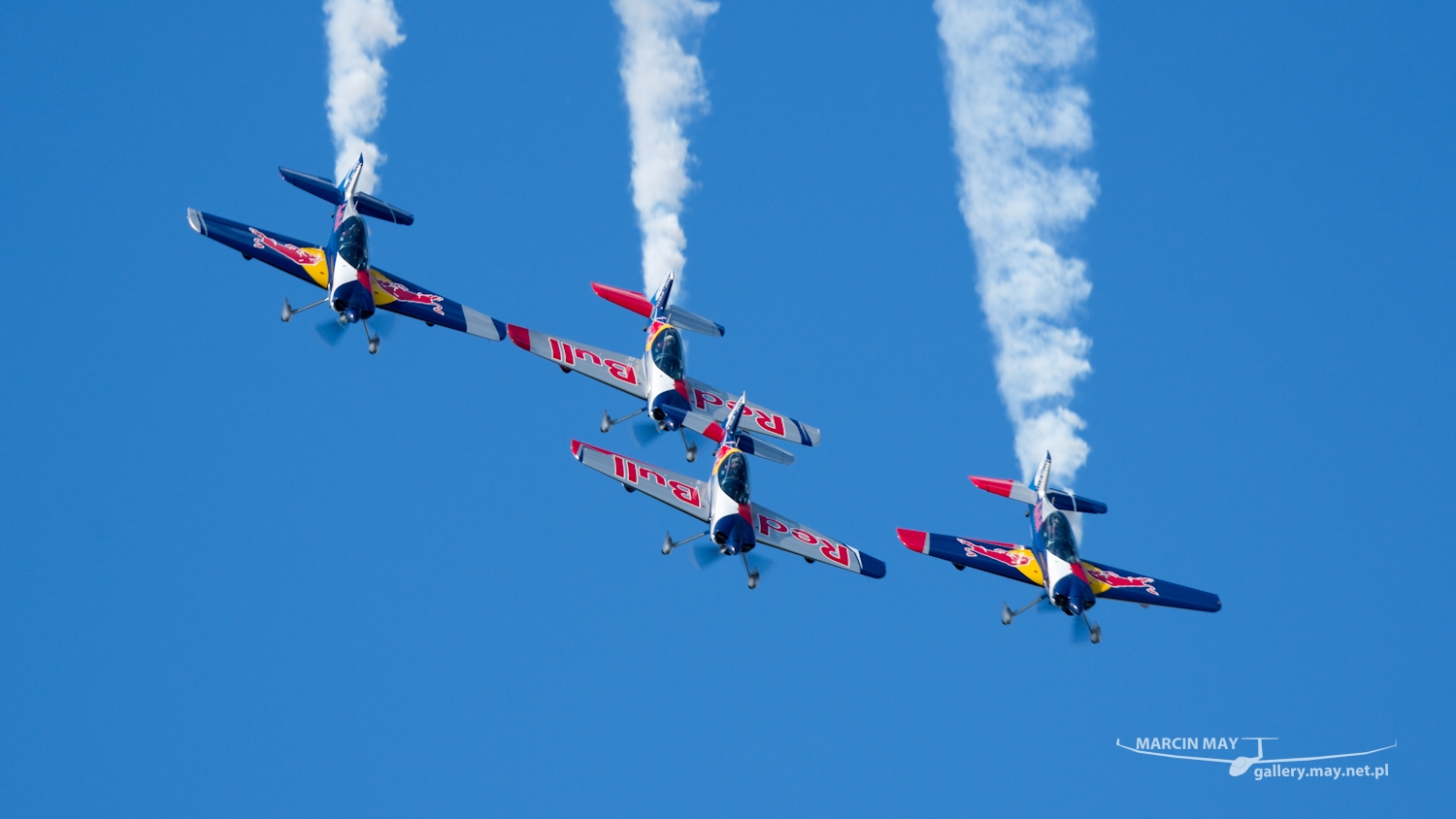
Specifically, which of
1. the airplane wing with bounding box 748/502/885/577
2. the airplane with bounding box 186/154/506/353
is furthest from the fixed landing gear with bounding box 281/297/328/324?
the airplane wing with bounding box 748/502/885/577

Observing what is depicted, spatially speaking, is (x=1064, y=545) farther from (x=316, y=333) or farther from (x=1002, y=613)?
(x=316, y=333)

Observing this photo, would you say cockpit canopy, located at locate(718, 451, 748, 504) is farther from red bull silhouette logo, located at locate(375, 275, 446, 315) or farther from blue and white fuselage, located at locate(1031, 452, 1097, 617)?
red bull silhouette logo, located at locate(375, 275, 446, 315)

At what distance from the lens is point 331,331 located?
55.8m

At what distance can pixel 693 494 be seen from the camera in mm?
55844

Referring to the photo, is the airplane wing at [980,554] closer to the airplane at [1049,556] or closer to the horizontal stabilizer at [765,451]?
the airplane at [1049,556]

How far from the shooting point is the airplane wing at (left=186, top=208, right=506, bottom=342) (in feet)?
187

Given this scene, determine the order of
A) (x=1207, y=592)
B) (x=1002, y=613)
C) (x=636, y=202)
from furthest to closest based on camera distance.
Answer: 1. (x=636, y=202)
2. (x=1207, y=592)
3. (x=1002, y=613)

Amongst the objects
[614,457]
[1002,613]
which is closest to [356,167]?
[614,457]

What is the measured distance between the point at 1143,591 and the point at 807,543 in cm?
1003

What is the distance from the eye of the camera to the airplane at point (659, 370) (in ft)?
189

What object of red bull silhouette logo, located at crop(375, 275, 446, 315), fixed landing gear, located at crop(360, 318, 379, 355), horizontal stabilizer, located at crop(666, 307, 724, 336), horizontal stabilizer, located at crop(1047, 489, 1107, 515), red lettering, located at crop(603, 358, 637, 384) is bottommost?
horizontal stabilizer, located at crop(1047, 489, 1107, 515)

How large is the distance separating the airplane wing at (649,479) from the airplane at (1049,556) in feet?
20.0

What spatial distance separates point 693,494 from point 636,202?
11146 mm

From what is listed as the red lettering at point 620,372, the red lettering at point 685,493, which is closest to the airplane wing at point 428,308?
the red lettering at point 620,372
